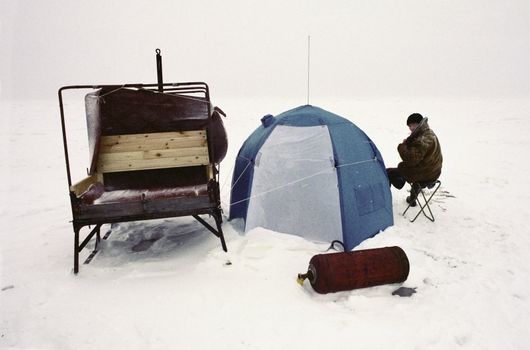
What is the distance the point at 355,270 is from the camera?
14.1 feet

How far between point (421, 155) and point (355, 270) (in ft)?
10.2

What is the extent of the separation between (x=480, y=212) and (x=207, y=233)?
5.27 metres

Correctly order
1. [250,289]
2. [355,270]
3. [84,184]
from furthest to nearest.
A: [84,184] < [250,289] < [355,270]

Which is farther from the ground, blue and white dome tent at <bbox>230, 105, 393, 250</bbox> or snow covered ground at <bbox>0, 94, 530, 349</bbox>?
blue and white dome tent at <bbox>230, 105, 393, 250</bbox>

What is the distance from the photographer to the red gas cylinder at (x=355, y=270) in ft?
13.9

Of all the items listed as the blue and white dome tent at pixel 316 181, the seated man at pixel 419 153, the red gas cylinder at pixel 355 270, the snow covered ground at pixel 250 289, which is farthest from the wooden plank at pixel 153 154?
the seated man at pixel 419 153

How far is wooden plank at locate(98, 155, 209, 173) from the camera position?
237 inches

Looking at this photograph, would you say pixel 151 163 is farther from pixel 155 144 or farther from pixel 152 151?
pixel 155 144

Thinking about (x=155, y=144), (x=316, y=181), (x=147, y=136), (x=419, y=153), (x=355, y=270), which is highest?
(x=147, y=136)

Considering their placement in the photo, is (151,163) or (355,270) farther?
(151,163)

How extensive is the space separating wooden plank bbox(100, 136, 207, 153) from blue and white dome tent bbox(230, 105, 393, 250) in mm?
961

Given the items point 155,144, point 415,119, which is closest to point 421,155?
point 415,119

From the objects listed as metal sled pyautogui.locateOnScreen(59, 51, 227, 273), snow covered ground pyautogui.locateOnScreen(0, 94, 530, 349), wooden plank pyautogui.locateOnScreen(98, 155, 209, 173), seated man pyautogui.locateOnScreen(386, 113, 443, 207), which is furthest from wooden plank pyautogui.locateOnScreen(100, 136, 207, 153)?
seated man pyautogui.locateOnScreen(386, 113, 443, 207)

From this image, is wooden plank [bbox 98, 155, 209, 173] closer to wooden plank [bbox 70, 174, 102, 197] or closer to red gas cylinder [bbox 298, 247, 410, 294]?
wooden plank [bbox 70, 174, 102, 197]
